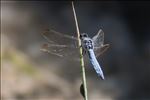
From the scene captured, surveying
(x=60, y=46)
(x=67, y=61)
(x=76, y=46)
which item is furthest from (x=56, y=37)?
(x=67, y=61)

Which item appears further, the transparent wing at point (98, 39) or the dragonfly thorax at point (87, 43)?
the transparent wing at point (98, 39)

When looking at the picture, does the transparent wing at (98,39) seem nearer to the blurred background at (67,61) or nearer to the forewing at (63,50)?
the forewing at (63,50)

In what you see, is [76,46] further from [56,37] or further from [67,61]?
[67,61]

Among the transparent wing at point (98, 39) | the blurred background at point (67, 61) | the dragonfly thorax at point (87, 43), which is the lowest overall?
the dragonfly thorax at point (87, 43)

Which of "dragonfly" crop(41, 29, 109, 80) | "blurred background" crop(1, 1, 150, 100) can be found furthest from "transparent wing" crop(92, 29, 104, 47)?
"blurred background" crop(1, 1, 150, 100)

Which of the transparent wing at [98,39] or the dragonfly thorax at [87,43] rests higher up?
the transparent wing at [98,39]

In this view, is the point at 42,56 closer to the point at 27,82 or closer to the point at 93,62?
the point at 27,82

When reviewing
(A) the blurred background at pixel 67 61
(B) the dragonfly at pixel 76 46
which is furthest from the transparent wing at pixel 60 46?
(A) the blurred background at pixel 67 61
